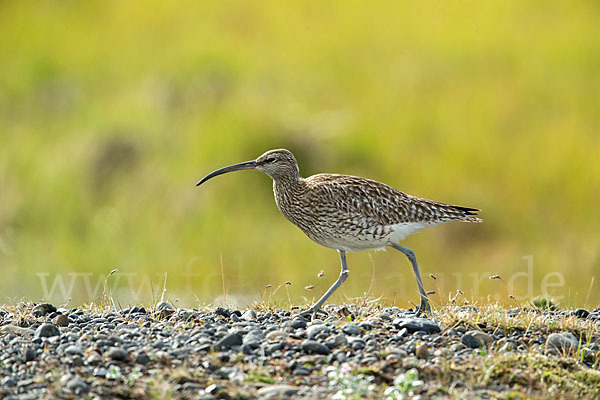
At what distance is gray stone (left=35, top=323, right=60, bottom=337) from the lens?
8.12m

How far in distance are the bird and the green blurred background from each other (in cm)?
448

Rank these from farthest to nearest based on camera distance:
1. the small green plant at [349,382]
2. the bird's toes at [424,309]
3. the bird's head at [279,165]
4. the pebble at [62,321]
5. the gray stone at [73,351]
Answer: the bird's head at [279,165]
the bird's toes at [424,309]
the pebble at [62,321]
the gray stone at [73,351]
the small green plant at [349,382]

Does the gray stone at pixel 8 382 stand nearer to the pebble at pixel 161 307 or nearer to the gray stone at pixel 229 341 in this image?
the gray stone at pixel 229 341

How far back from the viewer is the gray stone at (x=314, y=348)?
766 cm

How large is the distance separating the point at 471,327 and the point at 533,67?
13.4 m

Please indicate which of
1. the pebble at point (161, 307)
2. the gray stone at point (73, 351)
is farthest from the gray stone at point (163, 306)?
the gray stone at point (73, 351)

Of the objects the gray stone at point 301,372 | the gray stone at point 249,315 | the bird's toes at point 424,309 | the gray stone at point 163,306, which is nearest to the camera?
the gray stone at point 301,372

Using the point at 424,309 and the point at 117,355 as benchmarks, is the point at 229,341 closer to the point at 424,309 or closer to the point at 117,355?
the point at 117,355

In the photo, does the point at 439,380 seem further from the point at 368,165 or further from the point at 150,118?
the point at 150,118

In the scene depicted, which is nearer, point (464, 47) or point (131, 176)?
point (131, 176)

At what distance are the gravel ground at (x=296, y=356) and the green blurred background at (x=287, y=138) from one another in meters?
6.00

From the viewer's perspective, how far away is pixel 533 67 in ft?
68.0

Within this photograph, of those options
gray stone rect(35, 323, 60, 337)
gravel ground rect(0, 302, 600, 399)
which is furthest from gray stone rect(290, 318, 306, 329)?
gray stone rect(35, 323, 60, 337)

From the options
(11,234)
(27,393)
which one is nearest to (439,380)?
(27,393)
